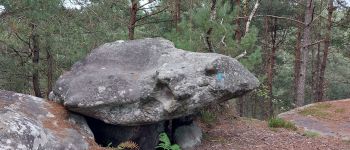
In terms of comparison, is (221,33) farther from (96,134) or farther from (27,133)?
(27,133)

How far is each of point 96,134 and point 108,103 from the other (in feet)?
2.68

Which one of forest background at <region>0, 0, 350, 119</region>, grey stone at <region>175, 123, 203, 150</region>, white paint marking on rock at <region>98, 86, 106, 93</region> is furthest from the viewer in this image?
forest background at <region>0, 0, 350, 119</region>

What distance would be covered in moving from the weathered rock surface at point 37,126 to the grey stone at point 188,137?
1.62 meters

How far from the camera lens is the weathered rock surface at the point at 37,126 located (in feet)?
14.9

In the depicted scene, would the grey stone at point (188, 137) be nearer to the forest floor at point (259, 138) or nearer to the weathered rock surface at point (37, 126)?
the forest floor at point (259, 138)

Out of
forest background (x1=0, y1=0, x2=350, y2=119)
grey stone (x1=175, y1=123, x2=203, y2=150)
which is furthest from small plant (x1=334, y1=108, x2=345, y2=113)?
grey stone (x1=175, y1=123, x2=203, y2=150)

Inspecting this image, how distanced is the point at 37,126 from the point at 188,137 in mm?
2634

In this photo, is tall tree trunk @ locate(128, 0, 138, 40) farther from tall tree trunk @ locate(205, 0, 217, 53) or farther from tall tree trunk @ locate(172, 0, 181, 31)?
tall tree trunk @ locate(205, 0, 217, 53)

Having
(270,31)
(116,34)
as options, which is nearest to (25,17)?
(116,34)

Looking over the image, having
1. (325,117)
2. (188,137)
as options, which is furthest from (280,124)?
(325,117)

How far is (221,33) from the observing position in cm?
823

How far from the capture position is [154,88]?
5.66 m

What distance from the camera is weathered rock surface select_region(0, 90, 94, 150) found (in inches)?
179

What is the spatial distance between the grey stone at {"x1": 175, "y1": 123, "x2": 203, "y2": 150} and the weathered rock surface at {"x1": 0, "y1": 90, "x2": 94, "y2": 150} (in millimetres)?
1622
